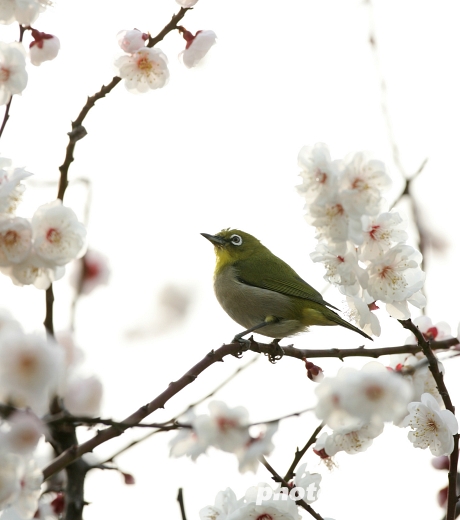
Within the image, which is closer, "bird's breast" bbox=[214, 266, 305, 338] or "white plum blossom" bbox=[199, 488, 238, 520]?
"white plum blossom" bbox=[199, 488, 238, 520]

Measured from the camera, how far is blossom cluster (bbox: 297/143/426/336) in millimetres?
2412

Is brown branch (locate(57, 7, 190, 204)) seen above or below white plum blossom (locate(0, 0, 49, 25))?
below

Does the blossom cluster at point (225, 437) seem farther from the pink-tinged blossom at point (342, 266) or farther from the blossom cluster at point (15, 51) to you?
the blossom cluster at point (15, 51)

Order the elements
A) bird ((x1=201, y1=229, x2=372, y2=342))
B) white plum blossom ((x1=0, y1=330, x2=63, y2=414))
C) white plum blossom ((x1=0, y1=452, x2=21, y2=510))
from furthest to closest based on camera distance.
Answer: bird ((x1=201, y1=229, x2=372, y2=342)) < white plum blossom ((x1=0, y1=452, x2=21, y2=510)) < white plum blossom ((x1=0, y1=330, x2=63, y2=414))

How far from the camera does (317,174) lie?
2.45 metres

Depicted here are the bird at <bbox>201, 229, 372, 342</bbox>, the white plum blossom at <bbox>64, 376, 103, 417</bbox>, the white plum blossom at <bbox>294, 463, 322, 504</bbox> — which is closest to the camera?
the white plum blossom at <bbox>64, 376, 103, 417</bbox>

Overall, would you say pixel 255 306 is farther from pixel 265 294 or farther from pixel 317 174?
pixel 317 174

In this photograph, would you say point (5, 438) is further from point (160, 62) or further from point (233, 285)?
point (233, 285)

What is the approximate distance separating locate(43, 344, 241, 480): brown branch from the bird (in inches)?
93.2

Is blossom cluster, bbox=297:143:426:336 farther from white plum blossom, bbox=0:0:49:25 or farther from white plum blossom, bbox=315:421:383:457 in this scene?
white plum blossom, bbox=0:0:49:25

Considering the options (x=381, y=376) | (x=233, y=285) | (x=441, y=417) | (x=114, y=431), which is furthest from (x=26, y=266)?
(x=233, y=285)

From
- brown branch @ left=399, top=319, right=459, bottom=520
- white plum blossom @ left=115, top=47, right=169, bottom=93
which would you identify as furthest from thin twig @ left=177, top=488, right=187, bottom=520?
white plum blossom @ left=115, top=47, right=169, bottom=93

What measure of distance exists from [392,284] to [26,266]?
1374 millimetres

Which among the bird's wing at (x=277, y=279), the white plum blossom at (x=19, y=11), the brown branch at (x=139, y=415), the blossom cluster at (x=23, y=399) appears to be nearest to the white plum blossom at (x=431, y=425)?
the brown branch at (x=139, y=415)
